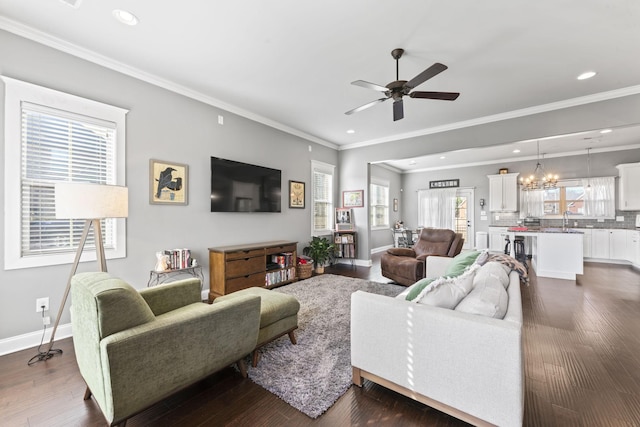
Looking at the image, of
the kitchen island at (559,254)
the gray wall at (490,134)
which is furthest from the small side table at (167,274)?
the kitchen island at (559,254)

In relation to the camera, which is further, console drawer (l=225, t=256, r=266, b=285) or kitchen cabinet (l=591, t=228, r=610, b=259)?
kitchen cabinet (l=591, t=228, r=610, b=259)

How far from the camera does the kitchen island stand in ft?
15.1

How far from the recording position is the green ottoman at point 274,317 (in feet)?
6.84

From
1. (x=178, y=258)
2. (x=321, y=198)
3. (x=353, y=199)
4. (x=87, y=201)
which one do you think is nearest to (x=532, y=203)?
(x=353, y=199)

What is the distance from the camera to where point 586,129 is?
12.3 feet

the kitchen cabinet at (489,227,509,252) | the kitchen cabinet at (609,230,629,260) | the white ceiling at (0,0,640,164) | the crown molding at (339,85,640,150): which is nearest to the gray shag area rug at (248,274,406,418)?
the white ceiling at (0,0,640,164)

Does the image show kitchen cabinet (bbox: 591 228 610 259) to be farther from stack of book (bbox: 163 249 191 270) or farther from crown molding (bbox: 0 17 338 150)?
stack of book (bbox: 163 249 191 270)

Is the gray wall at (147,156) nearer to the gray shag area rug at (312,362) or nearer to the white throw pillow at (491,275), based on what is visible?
the gray shag area rug at (312,362)

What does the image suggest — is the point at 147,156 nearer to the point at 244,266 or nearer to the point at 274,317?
the point at 244,266

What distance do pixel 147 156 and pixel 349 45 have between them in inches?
105

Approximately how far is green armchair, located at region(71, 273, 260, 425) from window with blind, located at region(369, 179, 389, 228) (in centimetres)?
699

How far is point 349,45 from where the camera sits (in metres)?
2.63

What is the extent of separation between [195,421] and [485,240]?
8.37 metres

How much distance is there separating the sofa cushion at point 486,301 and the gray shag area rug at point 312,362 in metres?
0.98
